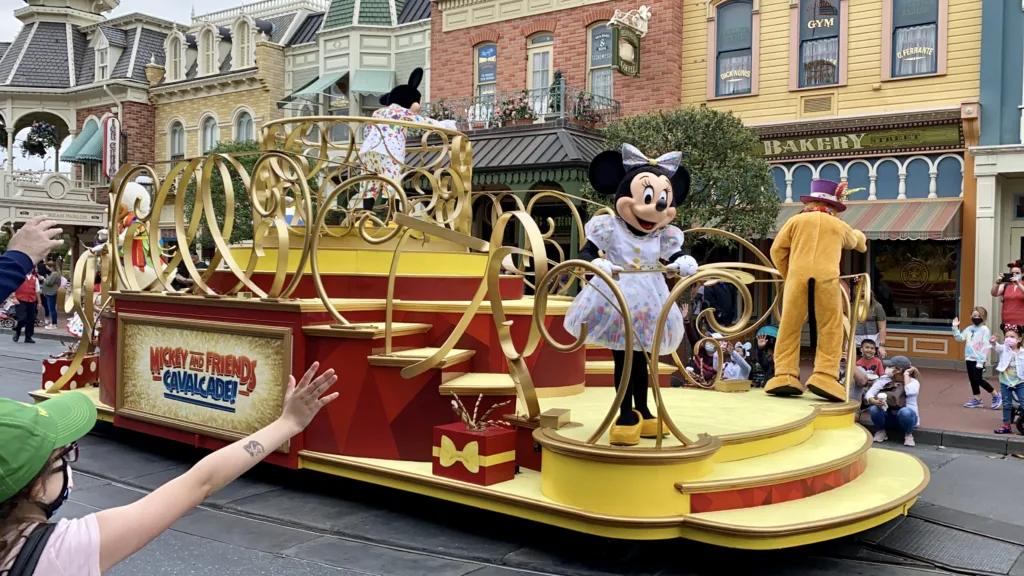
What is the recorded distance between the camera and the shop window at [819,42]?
48.8 feet

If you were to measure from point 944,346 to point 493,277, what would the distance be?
1189 centimetres

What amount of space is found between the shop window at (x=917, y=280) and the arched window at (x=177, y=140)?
2030 cm

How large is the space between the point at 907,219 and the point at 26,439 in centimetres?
1405

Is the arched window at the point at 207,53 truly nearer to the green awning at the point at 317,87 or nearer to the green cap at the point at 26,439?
the green awning at the point at 317,87

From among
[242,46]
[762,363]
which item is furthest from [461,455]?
[242,46]

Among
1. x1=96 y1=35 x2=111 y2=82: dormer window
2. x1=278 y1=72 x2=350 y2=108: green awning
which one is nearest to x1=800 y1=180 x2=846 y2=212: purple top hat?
x1=278 y1=72 x2=350 y2=108: green awning

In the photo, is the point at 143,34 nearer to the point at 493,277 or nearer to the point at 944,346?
the point at 944,346

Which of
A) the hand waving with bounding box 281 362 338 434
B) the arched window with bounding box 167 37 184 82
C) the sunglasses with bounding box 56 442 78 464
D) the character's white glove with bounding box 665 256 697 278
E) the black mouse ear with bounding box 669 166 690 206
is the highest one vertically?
the arched window with bounding box 167 37 184 82

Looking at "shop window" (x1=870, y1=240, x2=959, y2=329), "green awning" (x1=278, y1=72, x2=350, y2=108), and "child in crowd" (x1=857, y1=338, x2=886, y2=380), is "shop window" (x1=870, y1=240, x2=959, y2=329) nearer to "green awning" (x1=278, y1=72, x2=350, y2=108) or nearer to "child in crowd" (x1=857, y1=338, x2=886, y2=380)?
"child in crowd" (x1=857, y1=338, x2=886, y2=380)

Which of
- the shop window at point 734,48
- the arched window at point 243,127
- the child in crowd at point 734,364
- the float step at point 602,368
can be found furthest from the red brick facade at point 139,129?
the float step at point 602,368

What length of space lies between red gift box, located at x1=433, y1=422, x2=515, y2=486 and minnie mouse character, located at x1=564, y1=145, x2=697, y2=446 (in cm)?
65

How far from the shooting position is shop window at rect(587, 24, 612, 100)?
56.3ft

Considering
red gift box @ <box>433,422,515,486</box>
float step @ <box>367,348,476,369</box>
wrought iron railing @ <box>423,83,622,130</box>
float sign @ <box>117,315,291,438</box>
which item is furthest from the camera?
wrought iron railing @ <box>423,83,622,130</box>

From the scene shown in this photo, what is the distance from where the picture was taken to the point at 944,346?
553 inches
